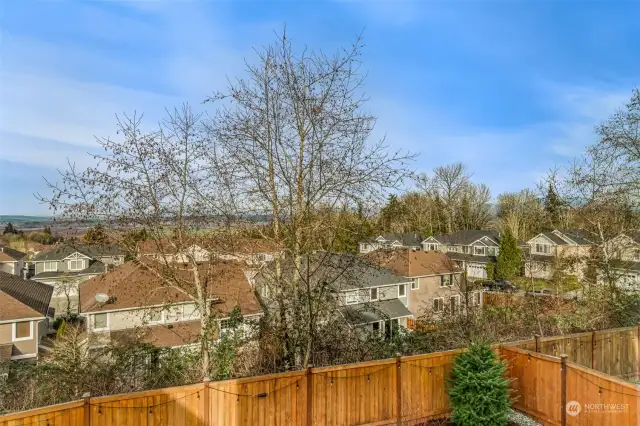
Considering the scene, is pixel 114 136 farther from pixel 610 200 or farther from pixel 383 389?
pixel 610 200

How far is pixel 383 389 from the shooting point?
16.8ft

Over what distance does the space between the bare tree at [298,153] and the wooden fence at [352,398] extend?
1.06 m

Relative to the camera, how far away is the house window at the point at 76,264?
99.7 feet

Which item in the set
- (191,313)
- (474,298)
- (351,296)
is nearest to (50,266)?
(191,313)

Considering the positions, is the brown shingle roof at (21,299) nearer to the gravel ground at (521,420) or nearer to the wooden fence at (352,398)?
the wooden fence at (352,398)

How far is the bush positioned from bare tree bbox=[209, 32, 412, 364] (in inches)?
90.4

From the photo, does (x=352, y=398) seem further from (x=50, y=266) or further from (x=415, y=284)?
(x=50, y=266)

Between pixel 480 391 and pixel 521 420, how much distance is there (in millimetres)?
1155

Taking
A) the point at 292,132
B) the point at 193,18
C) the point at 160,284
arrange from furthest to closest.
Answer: the point at 193,18, the point at 160,284, the point at 292,132

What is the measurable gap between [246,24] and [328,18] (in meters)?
1.59

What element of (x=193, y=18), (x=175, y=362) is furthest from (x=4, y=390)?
(x=193, y=18)

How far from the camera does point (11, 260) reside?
2970 centimetres

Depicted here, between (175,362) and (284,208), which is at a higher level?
(284,208)

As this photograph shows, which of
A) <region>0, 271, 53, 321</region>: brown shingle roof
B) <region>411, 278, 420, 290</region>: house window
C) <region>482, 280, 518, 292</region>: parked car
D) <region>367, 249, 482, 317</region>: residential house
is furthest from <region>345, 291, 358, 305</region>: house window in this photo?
<region>482, 280, 518, 292</region>: parked car
